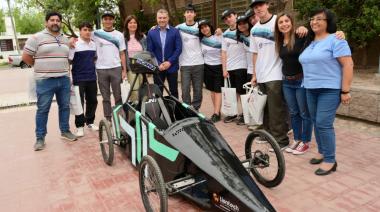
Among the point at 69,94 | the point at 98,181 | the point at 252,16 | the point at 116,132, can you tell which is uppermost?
the point at 252,16

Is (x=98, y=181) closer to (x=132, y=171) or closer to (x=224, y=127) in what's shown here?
(x=132, y=171)

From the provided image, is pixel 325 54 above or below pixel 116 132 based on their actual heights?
above

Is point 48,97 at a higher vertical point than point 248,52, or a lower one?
lower

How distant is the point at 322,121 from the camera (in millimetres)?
4035

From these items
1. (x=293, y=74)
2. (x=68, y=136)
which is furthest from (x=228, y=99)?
(x=68, y=136)

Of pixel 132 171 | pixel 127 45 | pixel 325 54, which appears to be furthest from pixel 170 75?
pixel 325 54

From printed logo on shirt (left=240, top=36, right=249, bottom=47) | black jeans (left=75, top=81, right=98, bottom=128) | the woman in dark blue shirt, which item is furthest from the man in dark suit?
the woman in dark blue shirt

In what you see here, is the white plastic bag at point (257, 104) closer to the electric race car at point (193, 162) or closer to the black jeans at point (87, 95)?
the electric race car at point (193, 162)

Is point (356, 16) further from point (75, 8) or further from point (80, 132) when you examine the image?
point (75, 8)

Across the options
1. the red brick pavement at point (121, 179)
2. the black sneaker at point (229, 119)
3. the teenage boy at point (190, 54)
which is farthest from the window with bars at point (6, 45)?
the black sneaker at point (229, 119)

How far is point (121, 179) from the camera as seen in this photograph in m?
4.46

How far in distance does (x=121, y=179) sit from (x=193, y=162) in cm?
163

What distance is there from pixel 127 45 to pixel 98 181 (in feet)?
9.69

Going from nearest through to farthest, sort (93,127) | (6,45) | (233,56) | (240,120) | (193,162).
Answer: (193,162) < (233,56) < (240,120) < (93,127) < (6,45)
